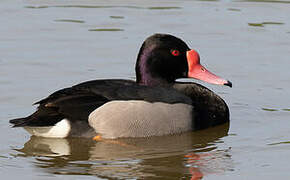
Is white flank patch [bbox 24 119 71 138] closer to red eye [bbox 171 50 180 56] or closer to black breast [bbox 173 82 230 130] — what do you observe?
black breast [bbox 173 82 230 130]

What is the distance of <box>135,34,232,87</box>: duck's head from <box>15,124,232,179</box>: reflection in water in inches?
32.4

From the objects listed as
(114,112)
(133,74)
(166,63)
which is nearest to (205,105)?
(166,63)

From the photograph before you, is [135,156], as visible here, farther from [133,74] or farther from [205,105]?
[133,74]

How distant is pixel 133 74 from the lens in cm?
1235

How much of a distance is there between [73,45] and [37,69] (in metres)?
1.56

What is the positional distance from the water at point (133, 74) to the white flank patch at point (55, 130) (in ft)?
0.30

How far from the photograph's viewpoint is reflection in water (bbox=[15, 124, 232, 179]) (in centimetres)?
841

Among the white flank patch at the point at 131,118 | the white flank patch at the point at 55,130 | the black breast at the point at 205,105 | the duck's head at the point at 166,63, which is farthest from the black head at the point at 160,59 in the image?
the white flank patch at the point at 55,130

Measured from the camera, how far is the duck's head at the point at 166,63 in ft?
33.8

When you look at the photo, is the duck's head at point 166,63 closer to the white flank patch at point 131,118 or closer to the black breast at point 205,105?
the black breast at point 205,105

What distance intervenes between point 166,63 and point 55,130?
1.69 metres

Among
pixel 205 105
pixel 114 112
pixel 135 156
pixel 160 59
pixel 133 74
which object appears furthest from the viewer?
pixel 133 74

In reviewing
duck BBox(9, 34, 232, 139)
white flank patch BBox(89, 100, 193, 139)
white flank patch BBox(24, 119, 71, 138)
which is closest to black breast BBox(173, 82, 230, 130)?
duck BBox(9, 34, 232, 139)

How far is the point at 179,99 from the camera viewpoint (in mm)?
9836
